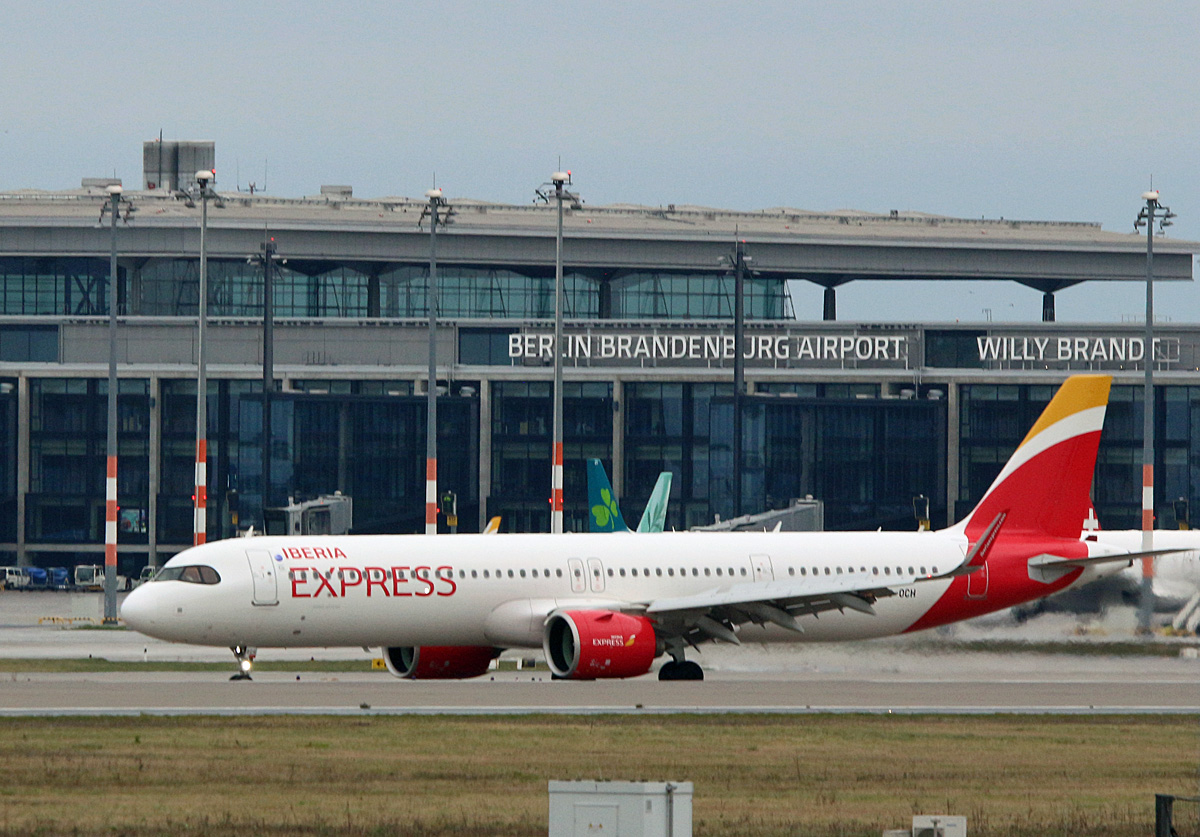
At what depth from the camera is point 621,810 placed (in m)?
15.1

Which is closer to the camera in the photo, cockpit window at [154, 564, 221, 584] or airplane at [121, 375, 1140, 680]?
cockpit window at [154, 564, 221, 584]

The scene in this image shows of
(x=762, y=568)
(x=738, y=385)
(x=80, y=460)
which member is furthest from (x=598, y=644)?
(x=80, y=460)

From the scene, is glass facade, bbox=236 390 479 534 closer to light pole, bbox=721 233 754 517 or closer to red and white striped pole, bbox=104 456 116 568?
light pole, bbox=721 233 754 517

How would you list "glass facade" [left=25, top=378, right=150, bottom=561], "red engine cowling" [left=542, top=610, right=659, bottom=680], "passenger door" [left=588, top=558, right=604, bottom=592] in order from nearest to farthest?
"red engine cowling" [left=542, top=610, right=659, bottom=680]
"passenger door" [left=588, top=558, right=604, bottom=592]
"glass facade" [left=25, top=378, right=150, bottom=561]

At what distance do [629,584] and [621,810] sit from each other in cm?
3193

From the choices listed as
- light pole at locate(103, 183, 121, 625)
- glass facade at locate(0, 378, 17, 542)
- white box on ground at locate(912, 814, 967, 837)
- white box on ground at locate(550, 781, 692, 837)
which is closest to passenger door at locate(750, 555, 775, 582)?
light pole at locate(103, 183, 121, 625)

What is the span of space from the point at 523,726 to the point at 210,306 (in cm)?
10452

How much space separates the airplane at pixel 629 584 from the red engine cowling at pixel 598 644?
42 mm

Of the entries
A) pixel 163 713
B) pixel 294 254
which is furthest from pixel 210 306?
pixel 163 713

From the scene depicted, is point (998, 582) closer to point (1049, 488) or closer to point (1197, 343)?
point (1049, 488)

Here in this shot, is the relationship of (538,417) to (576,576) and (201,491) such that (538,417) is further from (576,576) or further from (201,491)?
(576,576)

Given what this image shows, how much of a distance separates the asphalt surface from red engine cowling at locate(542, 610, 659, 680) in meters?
0.40

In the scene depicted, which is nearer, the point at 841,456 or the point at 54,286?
the point at 841,456

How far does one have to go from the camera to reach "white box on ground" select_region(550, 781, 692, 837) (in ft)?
49.3
